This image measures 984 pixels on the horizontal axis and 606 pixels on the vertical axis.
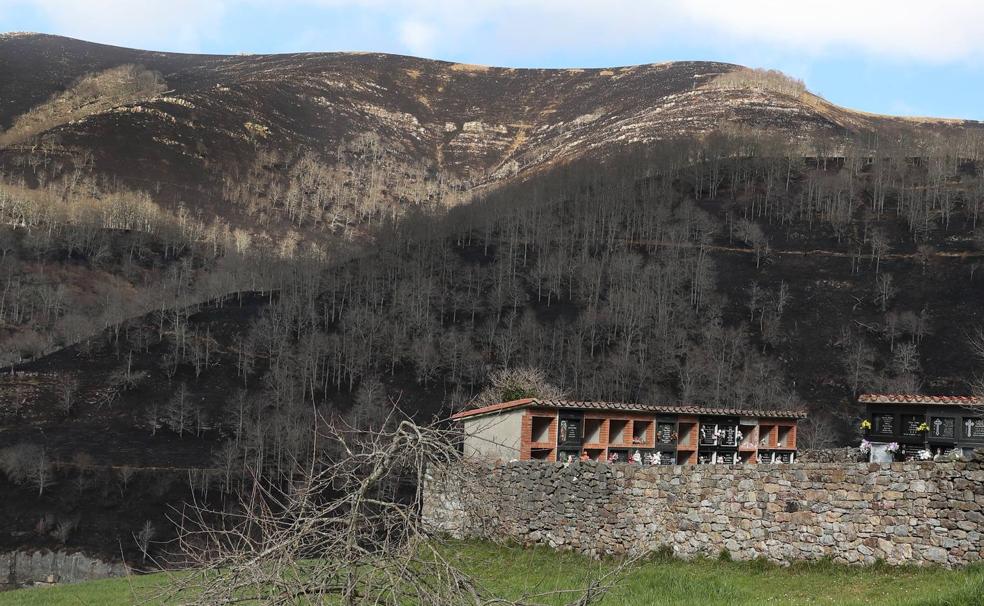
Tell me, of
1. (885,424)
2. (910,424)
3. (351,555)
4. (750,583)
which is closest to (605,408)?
(885,424)

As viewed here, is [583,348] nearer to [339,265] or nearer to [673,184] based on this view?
[339,265]

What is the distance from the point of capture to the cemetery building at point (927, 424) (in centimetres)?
3853

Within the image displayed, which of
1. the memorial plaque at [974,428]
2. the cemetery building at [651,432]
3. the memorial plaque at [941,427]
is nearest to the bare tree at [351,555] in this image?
the cemetery building at [651,432]

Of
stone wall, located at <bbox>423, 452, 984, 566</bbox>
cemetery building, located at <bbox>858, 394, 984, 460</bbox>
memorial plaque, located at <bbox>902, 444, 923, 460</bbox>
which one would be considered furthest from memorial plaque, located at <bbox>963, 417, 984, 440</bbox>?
stone wall, located at <bbox>423, 452, 984, 566</bbox>

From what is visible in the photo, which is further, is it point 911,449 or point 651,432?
point 651,432

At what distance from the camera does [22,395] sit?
10262cm

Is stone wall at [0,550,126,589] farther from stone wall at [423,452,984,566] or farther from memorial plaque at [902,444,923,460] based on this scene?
memorial plaque at [902,444,923,460]

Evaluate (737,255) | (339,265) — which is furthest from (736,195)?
(339,265)

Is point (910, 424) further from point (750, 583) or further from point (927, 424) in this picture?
point (750, 583)

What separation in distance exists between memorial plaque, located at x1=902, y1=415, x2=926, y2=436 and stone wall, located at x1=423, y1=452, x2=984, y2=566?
2204 centimetres

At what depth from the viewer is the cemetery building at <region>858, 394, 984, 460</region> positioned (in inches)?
1517

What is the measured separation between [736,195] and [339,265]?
67.4 m

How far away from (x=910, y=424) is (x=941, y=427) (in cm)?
130

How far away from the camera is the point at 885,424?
41.3 meters
